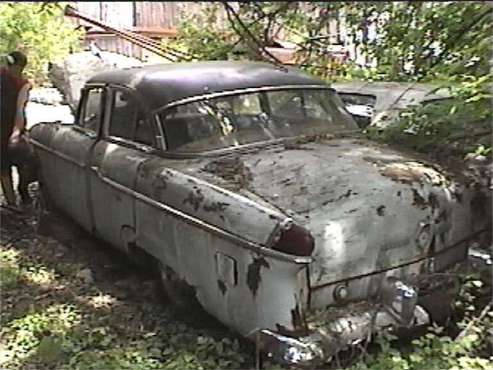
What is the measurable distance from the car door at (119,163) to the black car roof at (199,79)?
12cm

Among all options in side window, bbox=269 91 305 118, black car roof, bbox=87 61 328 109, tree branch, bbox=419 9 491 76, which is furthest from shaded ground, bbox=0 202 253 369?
tree branch, bbox=419 9 491 76

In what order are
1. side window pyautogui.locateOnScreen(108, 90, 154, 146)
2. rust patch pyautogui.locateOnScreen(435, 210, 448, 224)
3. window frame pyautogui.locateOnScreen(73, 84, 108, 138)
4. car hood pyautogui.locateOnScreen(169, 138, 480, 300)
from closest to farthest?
car hood pyautogui.locateOnScreen(169, 138, 480, 300) < rust patch pyautogui.locateOnScreen(435, 210, 448, 224) < side window pyautogui.locateOnScreen(108, 90, 154, 146) < window frame pyautogui.locateOnScreen(73, 84, 108, 138)

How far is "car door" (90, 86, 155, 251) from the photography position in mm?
5070

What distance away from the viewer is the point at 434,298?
4121mm

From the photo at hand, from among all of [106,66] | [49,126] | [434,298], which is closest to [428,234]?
[434,298]

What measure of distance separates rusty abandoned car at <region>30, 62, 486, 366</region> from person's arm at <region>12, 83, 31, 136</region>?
1406mm

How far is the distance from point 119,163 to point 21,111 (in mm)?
2332

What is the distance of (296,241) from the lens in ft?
11.6

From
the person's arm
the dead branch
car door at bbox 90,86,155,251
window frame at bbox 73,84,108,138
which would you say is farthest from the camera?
the person's arm

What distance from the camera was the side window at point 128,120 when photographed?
206 inches

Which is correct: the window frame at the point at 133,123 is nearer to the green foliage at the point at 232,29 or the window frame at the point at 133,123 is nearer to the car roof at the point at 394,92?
the green foliage at the point at 232,29

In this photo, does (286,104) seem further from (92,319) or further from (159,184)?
(92,319)

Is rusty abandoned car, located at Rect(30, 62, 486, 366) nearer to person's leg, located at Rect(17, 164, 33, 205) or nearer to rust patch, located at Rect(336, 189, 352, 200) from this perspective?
rust patch, located at Rect(336, 189, 352, 200)

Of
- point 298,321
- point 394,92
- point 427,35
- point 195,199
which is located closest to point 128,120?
point 195,199
